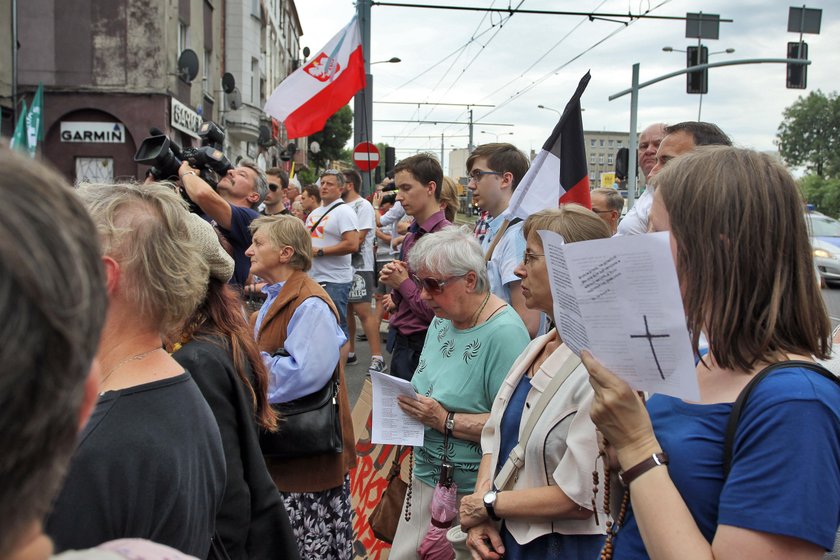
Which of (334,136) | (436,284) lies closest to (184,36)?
(436,284)

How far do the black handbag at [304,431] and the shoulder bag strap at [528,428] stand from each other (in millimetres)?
962

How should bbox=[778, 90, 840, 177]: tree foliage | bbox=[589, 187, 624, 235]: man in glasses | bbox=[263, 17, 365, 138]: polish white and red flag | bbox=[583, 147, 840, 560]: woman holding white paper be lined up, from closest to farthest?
bbox=[583, 147, 840, 560]: woman holding white paper → bbox=[589, 187, 624, 235]: man in glasses → bbox=[263, 17, 365, 138]: polish white and red flag → bbox=[778, 90, 840, 177]: tree foliage

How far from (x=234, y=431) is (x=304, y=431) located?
37.9 inches

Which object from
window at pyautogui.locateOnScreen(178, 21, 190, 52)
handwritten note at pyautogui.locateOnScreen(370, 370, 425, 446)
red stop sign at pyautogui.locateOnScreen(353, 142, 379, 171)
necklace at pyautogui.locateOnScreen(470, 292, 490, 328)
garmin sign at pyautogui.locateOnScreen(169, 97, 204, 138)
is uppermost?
window at pyautogui.locateOnScreen(178, 21, 190, 52)

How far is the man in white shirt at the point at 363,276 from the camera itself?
775 centimetres

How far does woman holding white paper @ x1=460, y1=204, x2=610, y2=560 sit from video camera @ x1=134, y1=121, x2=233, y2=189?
2158 millimetres

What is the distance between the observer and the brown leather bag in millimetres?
3322

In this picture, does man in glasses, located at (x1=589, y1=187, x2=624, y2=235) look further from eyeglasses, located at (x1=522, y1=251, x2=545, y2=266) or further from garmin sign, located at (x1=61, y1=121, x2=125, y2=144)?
garmin sign, located at (x1=61, y1=121, x2=125, y2=144)

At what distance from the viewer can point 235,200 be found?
16.3ft

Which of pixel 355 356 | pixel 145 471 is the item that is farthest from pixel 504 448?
pixel 355 356

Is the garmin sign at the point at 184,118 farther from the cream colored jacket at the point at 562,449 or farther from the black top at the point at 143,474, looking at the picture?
the black top at the point at 143,474

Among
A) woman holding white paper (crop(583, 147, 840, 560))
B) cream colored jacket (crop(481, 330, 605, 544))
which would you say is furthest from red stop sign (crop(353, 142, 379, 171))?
woman holding white paper (crop(583, 147, 840, 560))

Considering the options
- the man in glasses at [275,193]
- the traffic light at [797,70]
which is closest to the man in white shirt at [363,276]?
the man in glasses at [275,193]

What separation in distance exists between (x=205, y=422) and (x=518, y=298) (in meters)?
2.32
